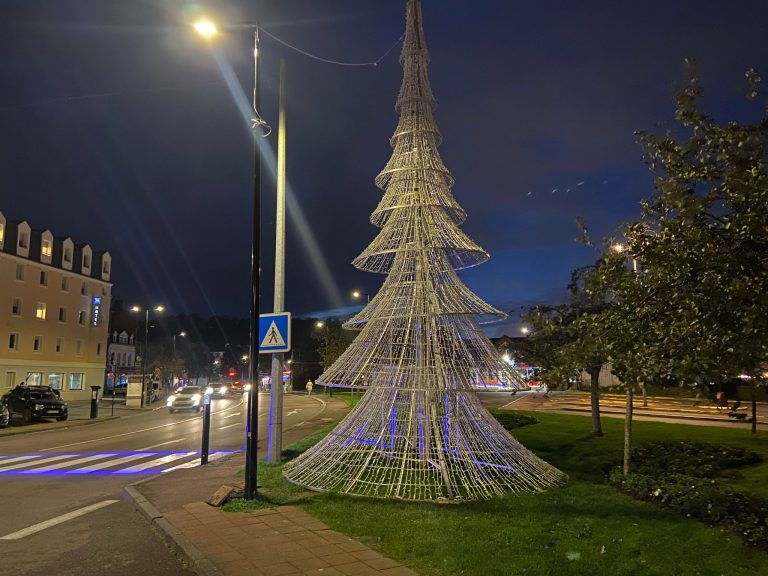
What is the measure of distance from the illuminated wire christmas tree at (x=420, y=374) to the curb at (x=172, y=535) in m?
2.22

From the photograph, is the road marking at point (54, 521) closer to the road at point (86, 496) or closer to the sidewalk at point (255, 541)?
the road at point (86, 496)

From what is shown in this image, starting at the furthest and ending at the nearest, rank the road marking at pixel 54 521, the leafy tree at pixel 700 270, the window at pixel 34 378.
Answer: the window at pixel 34 378 → the road marking at pixel 54 521 → the leafy tree at pixel 700 270

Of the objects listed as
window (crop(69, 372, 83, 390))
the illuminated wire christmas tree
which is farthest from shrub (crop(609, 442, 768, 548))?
window (crop(69, 372, 83, 390))

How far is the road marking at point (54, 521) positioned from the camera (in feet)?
23.9

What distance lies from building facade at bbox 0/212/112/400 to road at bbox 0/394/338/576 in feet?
72.8

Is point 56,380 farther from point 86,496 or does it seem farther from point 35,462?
point 86,496

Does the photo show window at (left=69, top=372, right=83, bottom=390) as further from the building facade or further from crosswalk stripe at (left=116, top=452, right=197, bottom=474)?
crosswalk stripe at (left=116, top=452, right=197, bottom=474)

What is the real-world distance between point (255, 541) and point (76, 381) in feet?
153

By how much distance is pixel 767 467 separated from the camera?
425 inches

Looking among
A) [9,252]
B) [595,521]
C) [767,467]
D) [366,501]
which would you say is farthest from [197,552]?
[9,252]

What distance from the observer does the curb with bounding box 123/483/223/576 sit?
5711 millimetres

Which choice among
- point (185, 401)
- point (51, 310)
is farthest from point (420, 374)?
point (51, 310)

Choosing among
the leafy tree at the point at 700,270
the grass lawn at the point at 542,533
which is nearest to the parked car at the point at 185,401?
the grass lawn at the point at 542,533

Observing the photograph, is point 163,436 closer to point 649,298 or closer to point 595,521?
point 595,521
